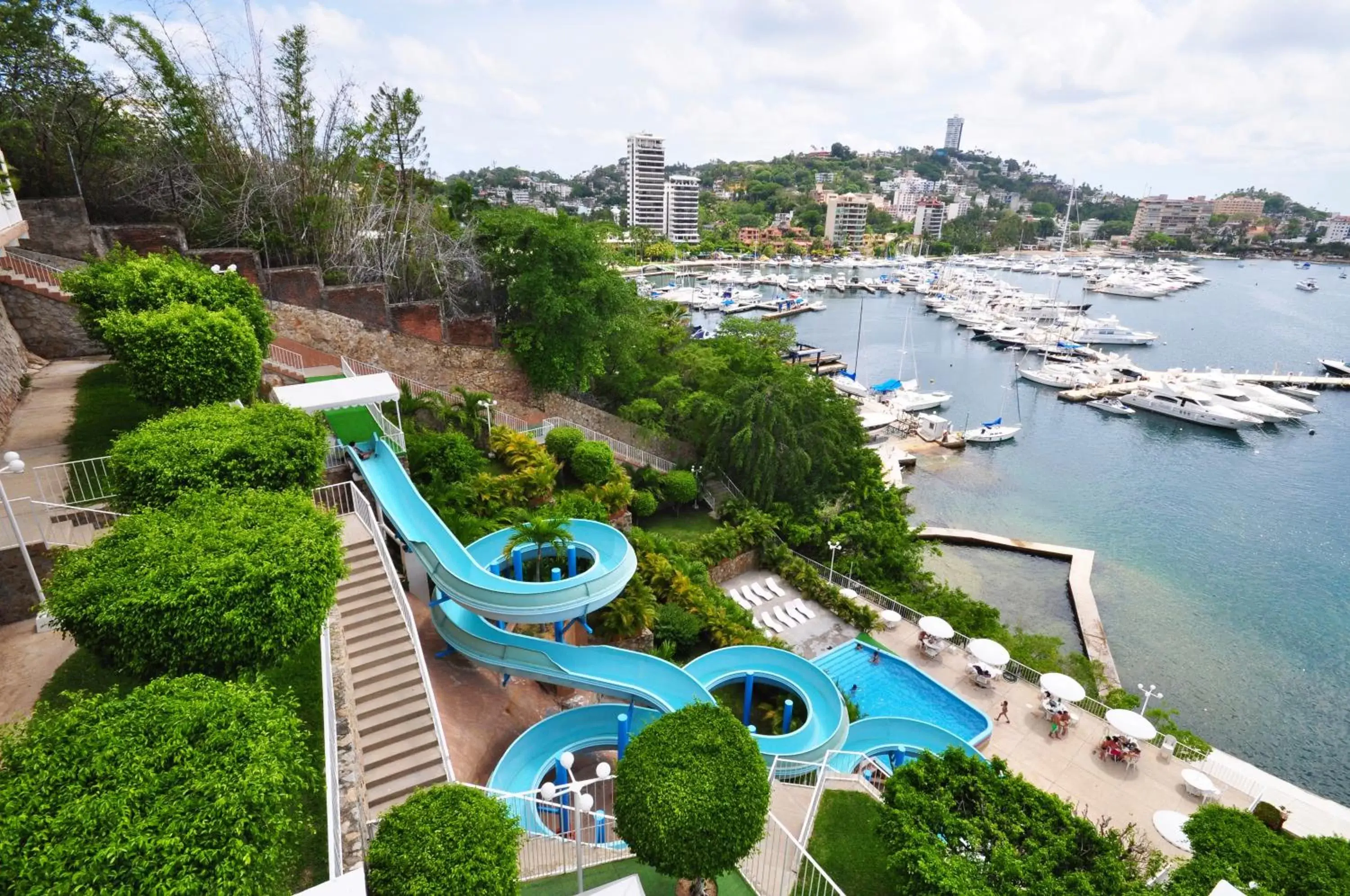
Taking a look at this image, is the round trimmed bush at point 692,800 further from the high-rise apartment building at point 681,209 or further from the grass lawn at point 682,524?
the high-rise apartment building at point 681,209

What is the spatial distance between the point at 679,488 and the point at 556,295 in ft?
26.1

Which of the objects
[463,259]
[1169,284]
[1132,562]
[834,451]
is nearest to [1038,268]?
[1169,284]

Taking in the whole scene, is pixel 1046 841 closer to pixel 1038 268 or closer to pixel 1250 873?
pixel 1250 873

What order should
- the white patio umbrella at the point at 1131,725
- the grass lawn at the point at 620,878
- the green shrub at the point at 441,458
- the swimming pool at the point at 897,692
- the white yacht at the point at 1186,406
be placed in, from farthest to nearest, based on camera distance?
1. the white yacht at the point at 1186,406
2. the green shrub at the point at 441,458
3. the swimming pool at the point at 897,692
4. the white patio umbrella at the point at 1131,725
5. the grass lawn at the point at 620,878

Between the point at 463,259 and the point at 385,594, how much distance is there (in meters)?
15.2

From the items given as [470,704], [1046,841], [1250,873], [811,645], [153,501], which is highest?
[153,501]

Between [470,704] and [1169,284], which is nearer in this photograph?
[470,704]

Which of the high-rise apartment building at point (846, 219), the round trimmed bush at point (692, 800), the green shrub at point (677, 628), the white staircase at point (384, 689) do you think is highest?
the high-rise apartment building at point (846, 219)

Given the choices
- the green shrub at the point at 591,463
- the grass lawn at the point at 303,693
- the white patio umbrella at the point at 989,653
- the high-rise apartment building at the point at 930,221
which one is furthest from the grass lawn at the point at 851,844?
the high-rise apartment building at the point at 930,221

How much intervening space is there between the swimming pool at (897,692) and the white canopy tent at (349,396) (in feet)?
39.5

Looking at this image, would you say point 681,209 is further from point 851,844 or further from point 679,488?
point 851,844

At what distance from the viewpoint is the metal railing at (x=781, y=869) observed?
7242 mm

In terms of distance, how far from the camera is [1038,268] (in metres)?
107

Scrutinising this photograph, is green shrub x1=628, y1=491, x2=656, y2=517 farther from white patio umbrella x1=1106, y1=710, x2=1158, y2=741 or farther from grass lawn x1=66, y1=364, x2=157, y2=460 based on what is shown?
white patio umbrella x1=1106, y1=710, x2=1158, y2=741
